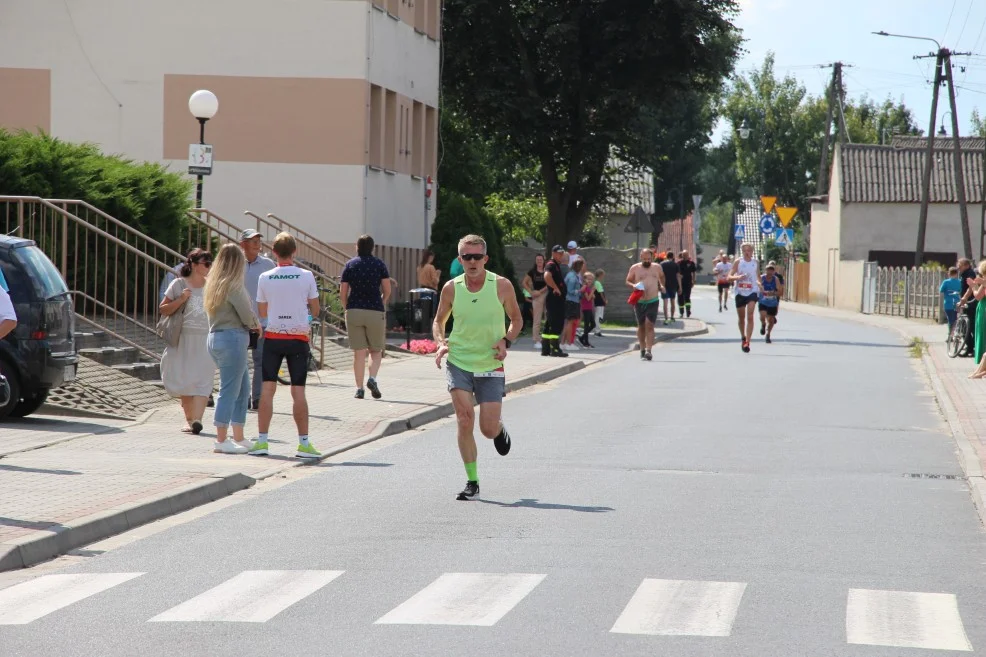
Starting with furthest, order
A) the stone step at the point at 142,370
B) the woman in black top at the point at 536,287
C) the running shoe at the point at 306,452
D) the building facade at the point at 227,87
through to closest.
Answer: the building facade at the point at 227,87 → the woman in black top at the point at 536,287 → the stone step at the point at 142,370 → the running shoe at the point at 306,452

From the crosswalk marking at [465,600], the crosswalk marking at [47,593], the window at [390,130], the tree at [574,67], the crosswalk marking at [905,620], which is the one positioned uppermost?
the tree at [574,67]

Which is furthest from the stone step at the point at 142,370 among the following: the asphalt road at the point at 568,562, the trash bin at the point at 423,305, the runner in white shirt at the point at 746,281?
the runner in white shirt at the point at 746,281

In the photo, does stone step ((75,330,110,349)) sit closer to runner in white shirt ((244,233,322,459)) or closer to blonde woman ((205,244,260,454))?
blonde woman ((205,244,260,454))

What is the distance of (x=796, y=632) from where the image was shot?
7125 mm

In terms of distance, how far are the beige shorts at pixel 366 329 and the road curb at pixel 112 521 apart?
273 inches

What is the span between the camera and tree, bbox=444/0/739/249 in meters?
44.3

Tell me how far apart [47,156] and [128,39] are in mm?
12683

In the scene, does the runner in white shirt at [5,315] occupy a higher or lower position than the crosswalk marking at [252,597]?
higher

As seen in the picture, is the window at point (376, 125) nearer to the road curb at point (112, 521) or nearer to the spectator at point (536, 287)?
the spectator at point (536, 287)

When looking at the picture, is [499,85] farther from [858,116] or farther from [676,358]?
[858,116]

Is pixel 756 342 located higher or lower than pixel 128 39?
lower

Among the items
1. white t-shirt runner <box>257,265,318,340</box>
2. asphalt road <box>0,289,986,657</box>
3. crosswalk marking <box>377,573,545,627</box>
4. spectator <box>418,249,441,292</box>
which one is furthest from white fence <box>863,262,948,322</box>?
crosswalk marking <box>377,573,545,627</box>

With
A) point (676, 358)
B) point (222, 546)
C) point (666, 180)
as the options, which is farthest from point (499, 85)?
point (666, 180)

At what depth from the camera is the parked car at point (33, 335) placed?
14.9m
